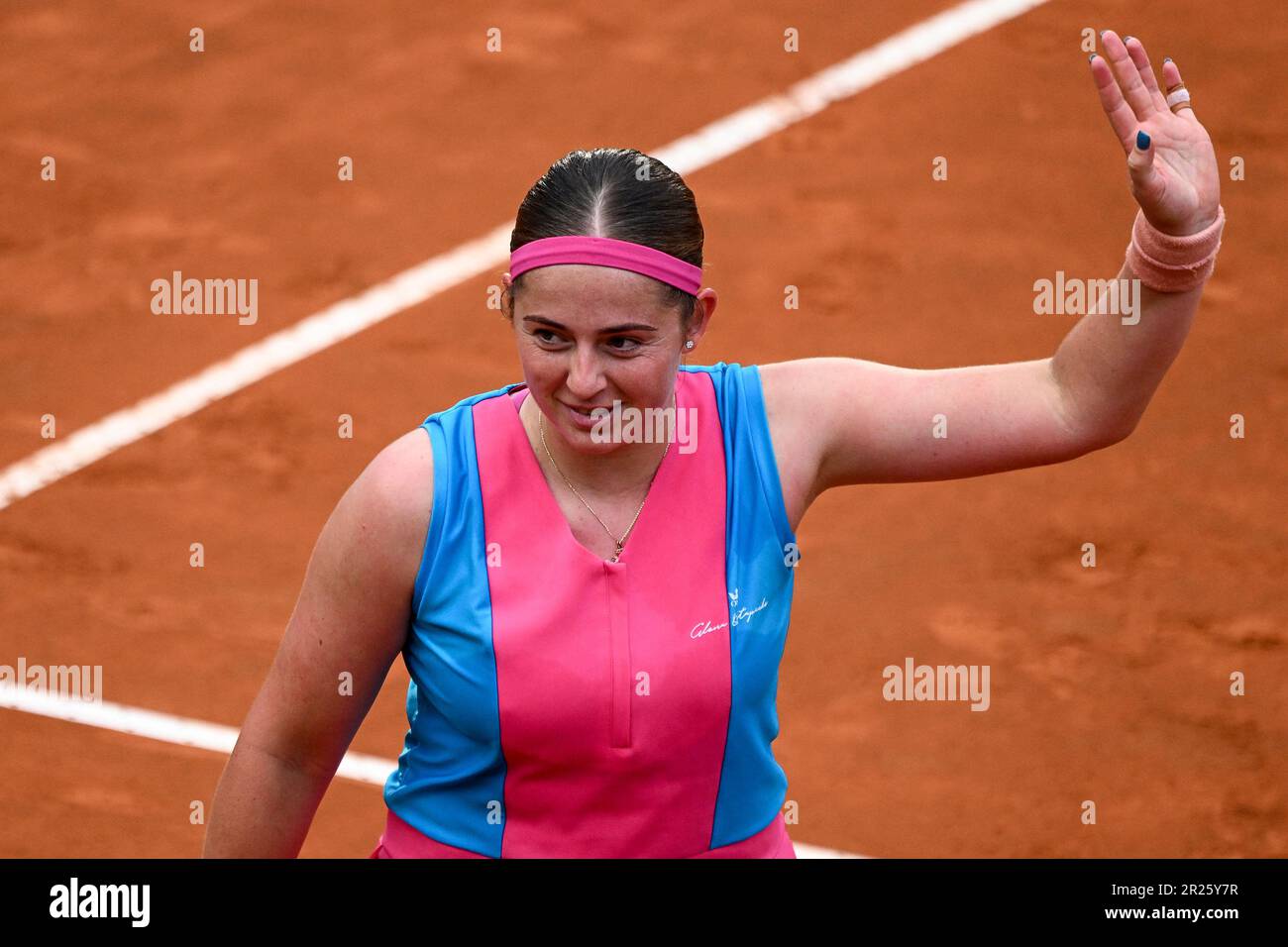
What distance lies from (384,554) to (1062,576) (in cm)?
442

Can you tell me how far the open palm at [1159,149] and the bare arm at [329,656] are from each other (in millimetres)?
1314

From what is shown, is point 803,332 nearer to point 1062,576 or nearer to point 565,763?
point 1062,576

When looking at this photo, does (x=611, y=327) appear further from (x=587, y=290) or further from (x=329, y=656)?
(x=329, y=656)

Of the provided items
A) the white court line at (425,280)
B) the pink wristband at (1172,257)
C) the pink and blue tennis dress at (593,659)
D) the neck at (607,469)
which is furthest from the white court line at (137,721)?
the pink wristband at (1172,257)

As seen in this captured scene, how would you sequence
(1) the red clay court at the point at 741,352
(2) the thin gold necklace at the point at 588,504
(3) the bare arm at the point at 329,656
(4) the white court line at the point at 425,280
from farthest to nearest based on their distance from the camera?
(4) the white court line at the point at 425,280
(1) the red clay court at the point at 741,352
(2) the thin gold necklace at the point at 588,504
(3) the bare arm at the point at 329,656

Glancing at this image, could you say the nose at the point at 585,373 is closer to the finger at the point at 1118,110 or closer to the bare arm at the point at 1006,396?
the bare arm at the point at 1006,396

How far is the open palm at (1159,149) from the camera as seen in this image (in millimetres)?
2918

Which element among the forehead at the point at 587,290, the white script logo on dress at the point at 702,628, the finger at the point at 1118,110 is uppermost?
the finger at the point at 1118,110

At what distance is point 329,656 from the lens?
3.06 metres

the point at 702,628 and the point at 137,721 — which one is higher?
the point at 702,628

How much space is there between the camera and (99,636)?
261 inches

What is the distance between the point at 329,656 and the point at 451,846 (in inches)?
15.7

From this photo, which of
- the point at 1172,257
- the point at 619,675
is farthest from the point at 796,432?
the point at 1172,257

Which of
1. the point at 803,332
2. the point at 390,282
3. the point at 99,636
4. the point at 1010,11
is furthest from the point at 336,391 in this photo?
the point at 1010,11
